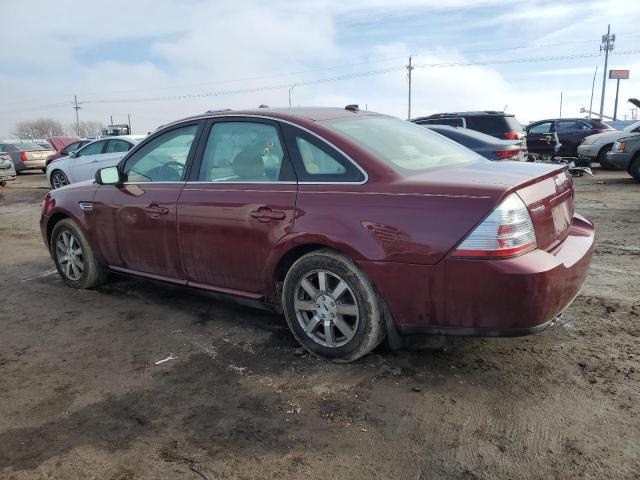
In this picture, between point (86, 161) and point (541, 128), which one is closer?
point (86, 161)

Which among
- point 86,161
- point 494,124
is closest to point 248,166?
point 494,124

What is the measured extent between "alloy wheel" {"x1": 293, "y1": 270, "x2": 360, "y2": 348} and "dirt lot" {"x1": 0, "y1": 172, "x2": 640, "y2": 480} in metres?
0.18

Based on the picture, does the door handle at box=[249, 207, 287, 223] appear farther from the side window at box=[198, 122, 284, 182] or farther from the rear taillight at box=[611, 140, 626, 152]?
the rear taillight at box=[611, 140, 626, 152]

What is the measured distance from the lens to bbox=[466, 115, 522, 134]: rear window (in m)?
12.4

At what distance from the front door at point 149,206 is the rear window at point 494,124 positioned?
32.2 feet

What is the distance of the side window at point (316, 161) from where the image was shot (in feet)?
10.9

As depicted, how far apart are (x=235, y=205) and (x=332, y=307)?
0.99 m

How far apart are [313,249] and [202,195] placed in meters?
1.05

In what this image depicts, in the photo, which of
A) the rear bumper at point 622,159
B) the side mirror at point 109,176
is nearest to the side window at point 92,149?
the side mirror at point 109,176

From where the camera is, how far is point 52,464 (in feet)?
8.13

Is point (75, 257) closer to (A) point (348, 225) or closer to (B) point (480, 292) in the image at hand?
(A) point (348, 225)

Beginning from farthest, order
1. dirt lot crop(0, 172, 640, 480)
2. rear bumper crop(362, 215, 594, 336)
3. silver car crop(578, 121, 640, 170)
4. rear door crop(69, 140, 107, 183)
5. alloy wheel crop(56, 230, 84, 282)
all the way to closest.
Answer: silver car crop(578, 121, 640, 170), rear door crop(69, 140, 107, 183), alloy wheel crop(56, 230, 84, 282), rear bumper crop(362, 215, 594, 336), dirt lot crop(0, 172, 640, 480)

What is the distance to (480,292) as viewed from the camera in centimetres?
277

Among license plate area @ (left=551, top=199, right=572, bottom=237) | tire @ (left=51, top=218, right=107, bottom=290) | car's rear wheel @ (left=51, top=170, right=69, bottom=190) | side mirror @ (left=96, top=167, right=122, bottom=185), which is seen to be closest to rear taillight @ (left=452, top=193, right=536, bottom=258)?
license plate area @ (left=551, top=199, right=572, bottom=237)
